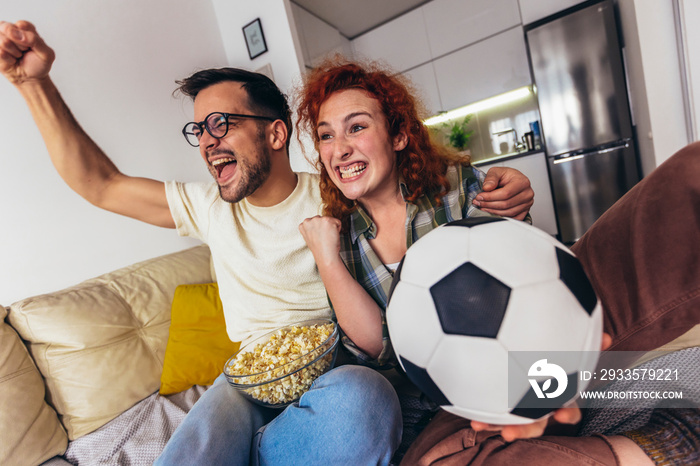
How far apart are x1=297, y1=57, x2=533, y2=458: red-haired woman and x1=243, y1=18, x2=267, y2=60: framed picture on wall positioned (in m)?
2.01

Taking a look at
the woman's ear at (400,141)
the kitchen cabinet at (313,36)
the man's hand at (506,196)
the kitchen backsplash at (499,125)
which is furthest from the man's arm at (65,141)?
the kitchen backsplash at (499,125)

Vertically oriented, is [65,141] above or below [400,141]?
above

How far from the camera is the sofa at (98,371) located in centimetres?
118

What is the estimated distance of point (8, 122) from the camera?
164cm

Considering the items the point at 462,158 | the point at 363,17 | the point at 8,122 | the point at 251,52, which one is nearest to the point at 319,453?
the point at 462,158

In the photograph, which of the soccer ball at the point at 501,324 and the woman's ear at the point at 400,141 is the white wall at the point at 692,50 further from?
the soccer ball at the point at 501,324

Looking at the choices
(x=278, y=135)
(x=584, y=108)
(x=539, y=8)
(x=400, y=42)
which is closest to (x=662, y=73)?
(x=584, y=108)

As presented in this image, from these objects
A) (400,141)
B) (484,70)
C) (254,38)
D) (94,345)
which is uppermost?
(254,38)

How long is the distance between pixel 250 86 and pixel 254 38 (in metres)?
1.89

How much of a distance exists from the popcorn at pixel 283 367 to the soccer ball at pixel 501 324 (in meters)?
0.33

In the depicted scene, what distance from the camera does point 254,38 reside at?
283 centimetres

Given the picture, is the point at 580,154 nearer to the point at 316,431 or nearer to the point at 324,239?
the point at 324,239

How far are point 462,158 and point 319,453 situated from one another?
866 mm

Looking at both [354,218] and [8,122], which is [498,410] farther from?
[8,122]
